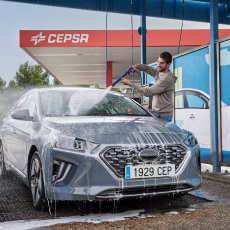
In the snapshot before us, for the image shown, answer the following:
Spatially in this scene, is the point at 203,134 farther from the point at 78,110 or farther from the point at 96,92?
the point at 78,110

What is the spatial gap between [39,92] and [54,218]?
188 cm

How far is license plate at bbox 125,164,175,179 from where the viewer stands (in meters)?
3.29

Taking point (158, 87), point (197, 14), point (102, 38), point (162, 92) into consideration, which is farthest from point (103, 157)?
point (102, 38)

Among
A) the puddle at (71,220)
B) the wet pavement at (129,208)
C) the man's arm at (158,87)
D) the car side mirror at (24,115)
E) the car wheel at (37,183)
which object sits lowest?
the puddle at (71,220)

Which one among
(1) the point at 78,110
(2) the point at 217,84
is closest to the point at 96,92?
(1) the point at 78,110

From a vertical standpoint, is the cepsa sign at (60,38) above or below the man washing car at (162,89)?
above

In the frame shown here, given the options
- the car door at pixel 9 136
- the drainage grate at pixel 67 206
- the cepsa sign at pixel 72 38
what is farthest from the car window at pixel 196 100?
the cepsa sign at pixel 72 38

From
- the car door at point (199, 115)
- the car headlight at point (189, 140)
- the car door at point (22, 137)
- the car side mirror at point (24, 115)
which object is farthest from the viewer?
the car door at point (199, 115)

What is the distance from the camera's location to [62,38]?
16531 millimetres

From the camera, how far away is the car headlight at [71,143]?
328cm

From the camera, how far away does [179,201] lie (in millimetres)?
4184

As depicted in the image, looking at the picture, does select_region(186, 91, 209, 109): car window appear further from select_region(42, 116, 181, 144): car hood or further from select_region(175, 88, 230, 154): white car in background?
select_region(42, 116, 181, 144): car hood

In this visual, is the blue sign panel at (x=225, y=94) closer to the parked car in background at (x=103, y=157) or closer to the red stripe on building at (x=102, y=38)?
the parked car in background at (x=103, y=157)

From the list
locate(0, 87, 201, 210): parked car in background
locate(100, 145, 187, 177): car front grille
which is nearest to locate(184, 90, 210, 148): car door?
locate(0, 87, 201, 210): parked car in background
